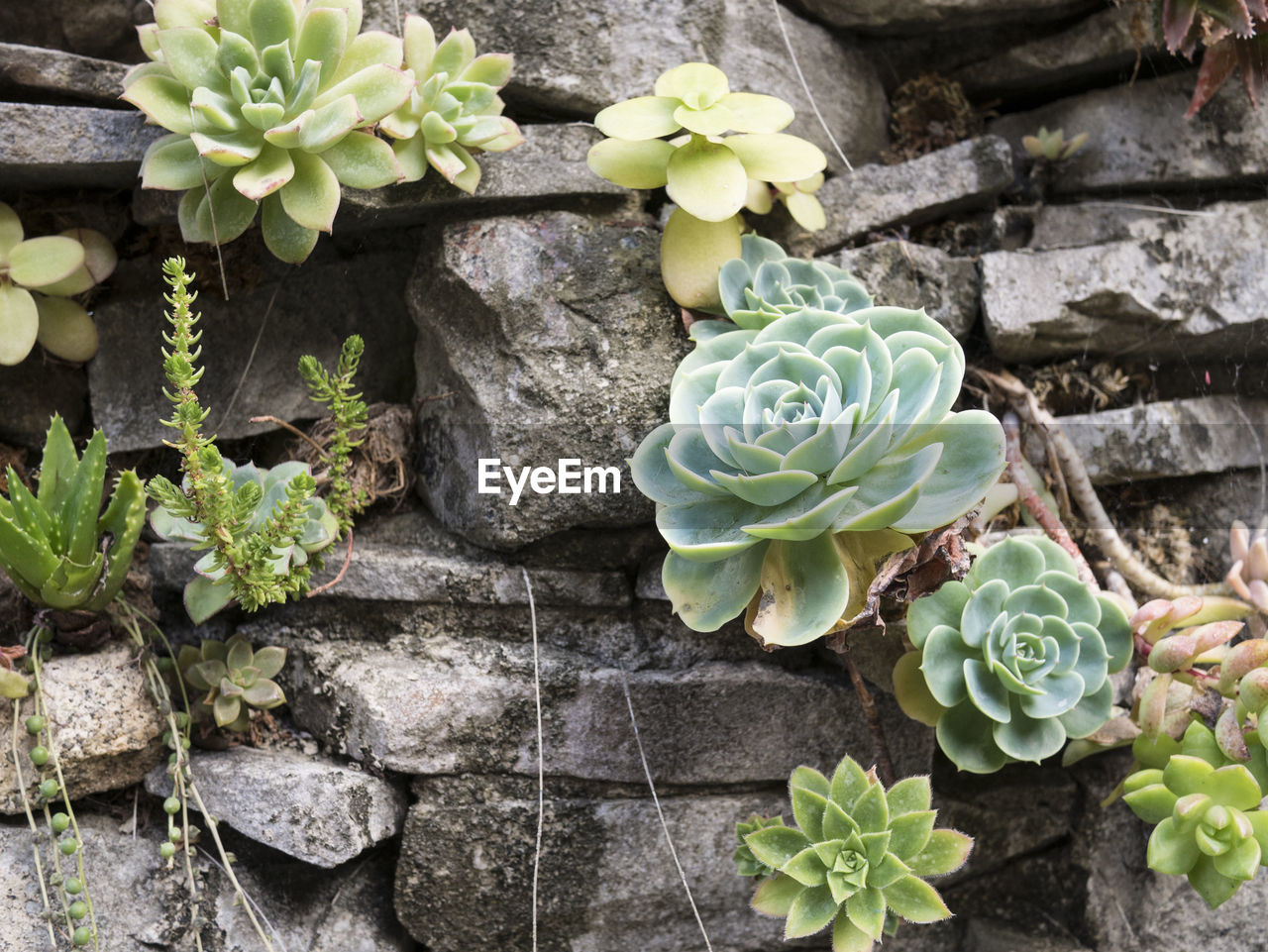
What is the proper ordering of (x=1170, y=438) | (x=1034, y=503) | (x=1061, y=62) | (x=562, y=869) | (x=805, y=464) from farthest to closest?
(x=1061, y=62)
(x=1170, y=438)
(x=1034, y=503)
(x=562, y=869)
(x=805, y=464)

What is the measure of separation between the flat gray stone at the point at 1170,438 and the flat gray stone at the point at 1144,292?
0.32 ft

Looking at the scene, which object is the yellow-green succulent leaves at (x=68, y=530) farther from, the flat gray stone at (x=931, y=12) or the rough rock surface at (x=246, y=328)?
the flat gray stone at (x=931, y=12)

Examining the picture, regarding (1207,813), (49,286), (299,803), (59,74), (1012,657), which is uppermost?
(59,74)

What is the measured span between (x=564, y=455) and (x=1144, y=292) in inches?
38.1

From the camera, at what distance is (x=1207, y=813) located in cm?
114

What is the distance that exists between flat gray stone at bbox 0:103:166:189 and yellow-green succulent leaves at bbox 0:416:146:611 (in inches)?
13.8

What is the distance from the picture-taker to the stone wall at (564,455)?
1.36m

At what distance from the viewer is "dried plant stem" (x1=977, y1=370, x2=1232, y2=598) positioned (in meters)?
1.52

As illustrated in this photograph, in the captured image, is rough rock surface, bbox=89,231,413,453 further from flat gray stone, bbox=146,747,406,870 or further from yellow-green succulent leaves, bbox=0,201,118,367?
flat gray stone, bbox=146,747,406,870

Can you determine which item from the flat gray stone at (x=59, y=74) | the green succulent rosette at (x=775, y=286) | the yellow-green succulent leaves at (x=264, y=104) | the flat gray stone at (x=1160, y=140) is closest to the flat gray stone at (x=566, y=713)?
the green succulent rosette at (x=775, y=286)

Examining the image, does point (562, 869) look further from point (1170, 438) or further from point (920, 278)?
point (1170, 438)

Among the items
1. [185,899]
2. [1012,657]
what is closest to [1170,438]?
[1012,657]

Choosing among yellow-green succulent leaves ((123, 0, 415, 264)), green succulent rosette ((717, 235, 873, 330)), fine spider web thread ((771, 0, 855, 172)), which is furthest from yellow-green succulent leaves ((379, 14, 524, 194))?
fine spider web thread ((771, 0, 855, 172))

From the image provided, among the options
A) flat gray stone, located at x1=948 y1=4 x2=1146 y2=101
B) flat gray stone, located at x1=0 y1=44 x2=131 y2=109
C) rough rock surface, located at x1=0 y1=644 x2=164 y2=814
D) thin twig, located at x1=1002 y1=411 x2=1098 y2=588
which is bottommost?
rough rock surface, located at x1=0 y1=644 x2=164 y2=814
